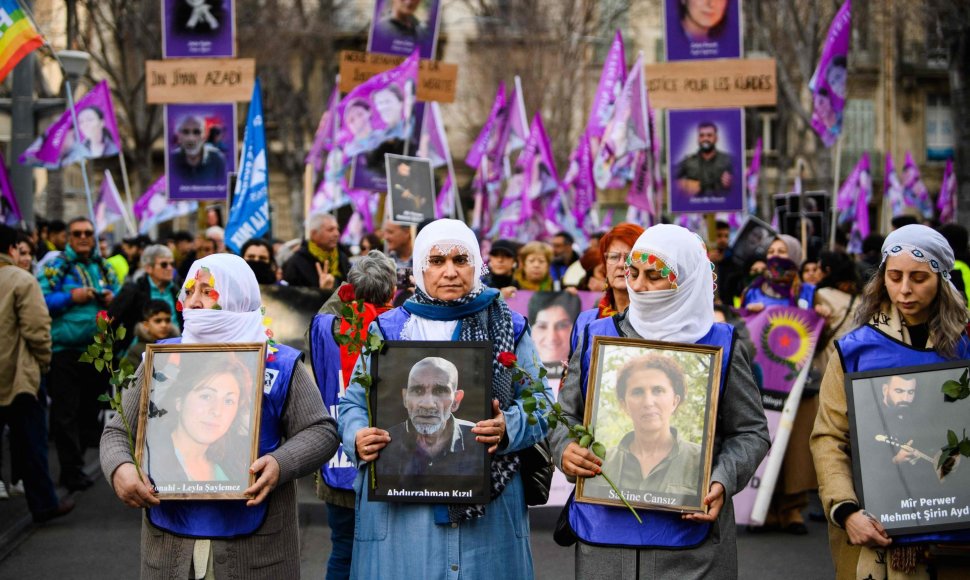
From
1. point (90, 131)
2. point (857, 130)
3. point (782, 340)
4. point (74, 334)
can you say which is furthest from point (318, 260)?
point (857, 130)

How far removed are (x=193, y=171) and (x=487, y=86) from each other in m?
29.8

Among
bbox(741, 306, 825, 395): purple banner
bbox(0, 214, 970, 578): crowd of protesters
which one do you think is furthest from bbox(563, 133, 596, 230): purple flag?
bbox(741, 306, 825, 395): purple banner

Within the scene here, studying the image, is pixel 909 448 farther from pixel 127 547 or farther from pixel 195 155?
pixel 195 155

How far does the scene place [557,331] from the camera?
8.98 m

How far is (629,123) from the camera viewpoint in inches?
571

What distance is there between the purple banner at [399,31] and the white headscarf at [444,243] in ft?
37.2

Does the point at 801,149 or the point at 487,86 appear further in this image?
the point at 487,86

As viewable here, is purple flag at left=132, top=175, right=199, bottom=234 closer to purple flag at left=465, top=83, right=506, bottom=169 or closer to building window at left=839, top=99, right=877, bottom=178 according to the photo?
purple flag at left=465, top=83, right=506, bottom=169

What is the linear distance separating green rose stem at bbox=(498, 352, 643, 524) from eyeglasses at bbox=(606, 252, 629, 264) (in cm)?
213

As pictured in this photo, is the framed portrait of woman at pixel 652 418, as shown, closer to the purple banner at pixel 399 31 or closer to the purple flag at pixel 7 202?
the purple flag at pixel 7 202

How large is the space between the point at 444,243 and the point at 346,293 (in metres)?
1.73

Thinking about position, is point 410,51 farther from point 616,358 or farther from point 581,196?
point 616,358

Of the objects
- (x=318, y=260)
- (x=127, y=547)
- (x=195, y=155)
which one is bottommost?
Answer: (x=127, y=547)

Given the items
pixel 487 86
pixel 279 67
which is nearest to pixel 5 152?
pixel 279 67
